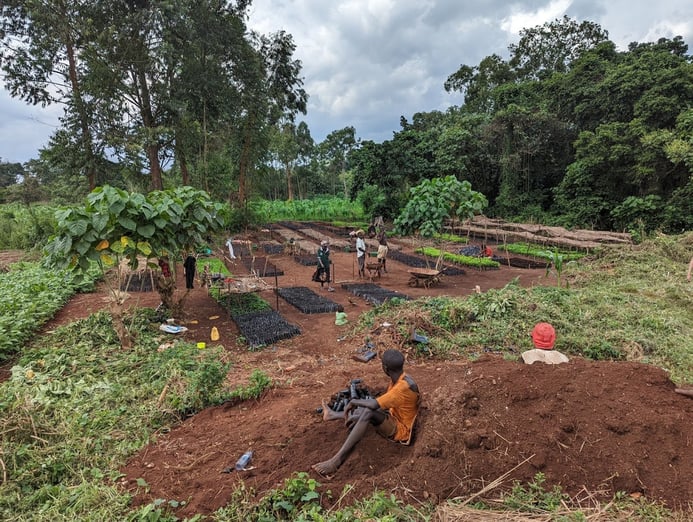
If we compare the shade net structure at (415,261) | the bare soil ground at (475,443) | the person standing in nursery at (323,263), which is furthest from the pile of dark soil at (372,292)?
the bare soil ground at (475,443)

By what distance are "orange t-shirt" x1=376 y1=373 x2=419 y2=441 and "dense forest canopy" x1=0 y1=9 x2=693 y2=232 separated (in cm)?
1628

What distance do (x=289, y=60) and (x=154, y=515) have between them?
2863 cm

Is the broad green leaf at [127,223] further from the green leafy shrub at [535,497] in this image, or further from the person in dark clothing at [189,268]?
the green leafy shrub at [535,497]

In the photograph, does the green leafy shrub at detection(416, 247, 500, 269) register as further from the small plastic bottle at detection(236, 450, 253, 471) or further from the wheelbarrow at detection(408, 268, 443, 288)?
the small plastic bottle at detection(236, 450, 253, 471)

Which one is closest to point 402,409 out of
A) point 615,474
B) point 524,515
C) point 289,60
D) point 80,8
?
point 524,515

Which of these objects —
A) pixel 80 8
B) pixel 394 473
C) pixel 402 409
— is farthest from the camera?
pixel 80 8

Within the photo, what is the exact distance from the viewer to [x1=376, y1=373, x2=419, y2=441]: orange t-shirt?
3352 millimetres

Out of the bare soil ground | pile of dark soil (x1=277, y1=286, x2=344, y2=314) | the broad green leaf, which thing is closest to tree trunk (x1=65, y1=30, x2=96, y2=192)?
pile of dark soil (x1=277, y1=286, x2=344, y2=314)

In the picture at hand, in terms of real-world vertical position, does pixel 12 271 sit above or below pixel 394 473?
above

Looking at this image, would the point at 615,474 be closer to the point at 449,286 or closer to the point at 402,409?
the point at 402,409

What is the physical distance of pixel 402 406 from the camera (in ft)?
11.1

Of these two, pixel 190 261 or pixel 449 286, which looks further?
pixel 449 286

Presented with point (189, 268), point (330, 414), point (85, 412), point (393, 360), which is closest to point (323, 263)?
point (189, 268)

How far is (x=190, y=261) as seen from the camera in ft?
31.0
